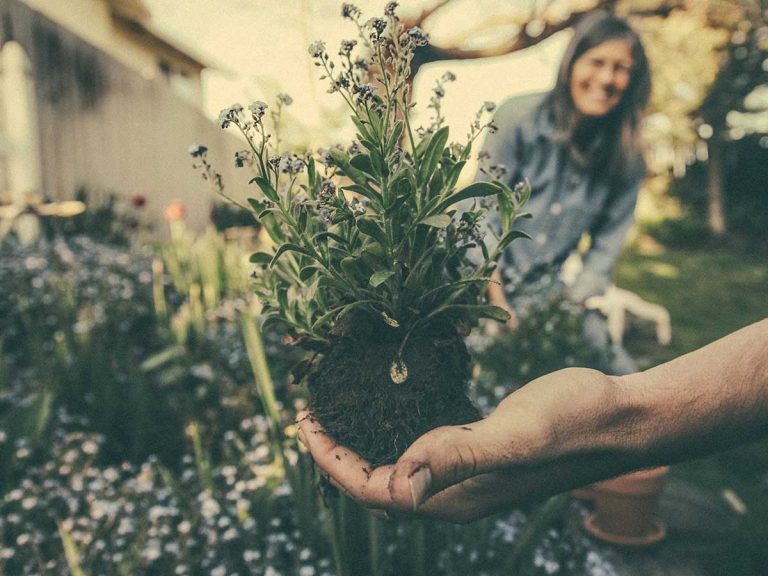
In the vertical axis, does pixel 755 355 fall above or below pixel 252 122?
below


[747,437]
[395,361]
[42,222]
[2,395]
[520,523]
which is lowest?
[520,523]

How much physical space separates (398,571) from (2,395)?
5.74 feet

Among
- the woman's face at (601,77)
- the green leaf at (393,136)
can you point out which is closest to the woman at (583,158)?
the woman's face at (601,77)

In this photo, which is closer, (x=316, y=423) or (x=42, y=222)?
(x=316, y=423)

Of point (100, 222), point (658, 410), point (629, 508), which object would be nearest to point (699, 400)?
point (658, 410)

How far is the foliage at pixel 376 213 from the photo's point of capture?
0.96 meters

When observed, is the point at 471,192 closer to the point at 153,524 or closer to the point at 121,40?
the point at 153,524

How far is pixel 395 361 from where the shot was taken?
3.53ft

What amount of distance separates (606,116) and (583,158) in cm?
22

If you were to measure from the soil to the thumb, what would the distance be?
0.62 feet

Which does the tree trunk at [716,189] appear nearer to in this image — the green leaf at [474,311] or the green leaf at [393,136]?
the green leaf at [474,311]

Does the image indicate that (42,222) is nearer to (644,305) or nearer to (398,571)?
(398,571)

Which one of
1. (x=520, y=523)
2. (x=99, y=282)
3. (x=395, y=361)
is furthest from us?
(x=99, y=282)

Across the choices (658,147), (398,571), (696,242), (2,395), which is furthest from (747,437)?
(658,147)
